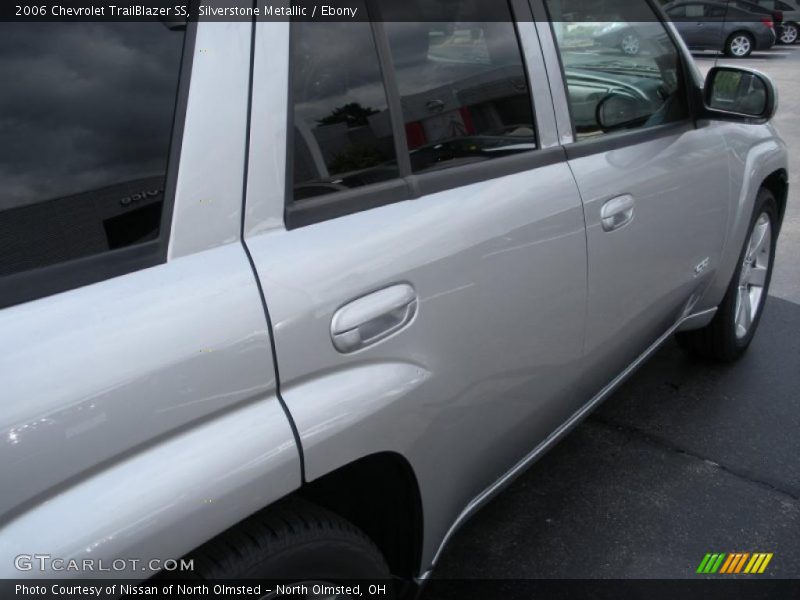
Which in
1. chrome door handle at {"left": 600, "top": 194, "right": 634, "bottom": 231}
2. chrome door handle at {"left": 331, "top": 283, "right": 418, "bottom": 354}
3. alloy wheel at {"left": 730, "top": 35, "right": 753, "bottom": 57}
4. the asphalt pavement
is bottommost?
the asphalt pavement

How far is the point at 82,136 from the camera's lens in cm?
122

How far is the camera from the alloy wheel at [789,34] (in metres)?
20.5

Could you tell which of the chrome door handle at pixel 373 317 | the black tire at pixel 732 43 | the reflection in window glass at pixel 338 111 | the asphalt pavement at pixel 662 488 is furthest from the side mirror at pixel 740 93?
the black tire at pixel 732 43

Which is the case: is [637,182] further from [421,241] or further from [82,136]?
[82,136]

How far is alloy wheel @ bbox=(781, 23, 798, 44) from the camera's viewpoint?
2045 centimetres

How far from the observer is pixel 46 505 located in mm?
1093

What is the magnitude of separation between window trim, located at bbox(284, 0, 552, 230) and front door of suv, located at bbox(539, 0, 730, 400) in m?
0.12

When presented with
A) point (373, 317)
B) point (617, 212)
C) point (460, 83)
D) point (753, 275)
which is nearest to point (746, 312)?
point (753, 275)

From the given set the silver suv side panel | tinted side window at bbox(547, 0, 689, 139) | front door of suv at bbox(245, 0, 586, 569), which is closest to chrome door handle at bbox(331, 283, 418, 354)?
front door of suv at bbox(245, 0, 586, 569)

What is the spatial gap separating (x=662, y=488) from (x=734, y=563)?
1.36 feet

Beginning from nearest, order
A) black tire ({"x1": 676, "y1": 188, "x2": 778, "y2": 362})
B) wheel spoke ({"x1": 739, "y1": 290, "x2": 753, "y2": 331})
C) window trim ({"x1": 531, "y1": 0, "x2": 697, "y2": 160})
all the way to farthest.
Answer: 1. window trim ({"x1": 531, "y1": 0, "x2": 697, "y2": 160})
2. black tire ({"x1": 676, "y1": 188, "x2": 778, "y2": 362})
3. wheel spoke ({"x1": 739, "y1": 290, "x2": 753, "y2": 331})

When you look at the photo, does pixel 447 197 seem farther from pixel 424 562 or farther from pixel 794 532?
pixel 794 532

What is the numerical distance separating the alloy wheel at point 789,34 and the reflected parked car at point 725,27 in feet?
5.50

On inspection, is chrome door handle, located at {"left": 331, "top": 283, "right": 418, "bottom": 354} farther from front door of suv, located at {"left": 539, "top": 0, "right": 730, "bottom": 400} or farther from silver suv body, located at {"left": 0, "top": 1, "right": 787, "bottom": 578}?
front door of suv, located at {"left": 539, "top": 0, "right": 730, "bottom": 400}
